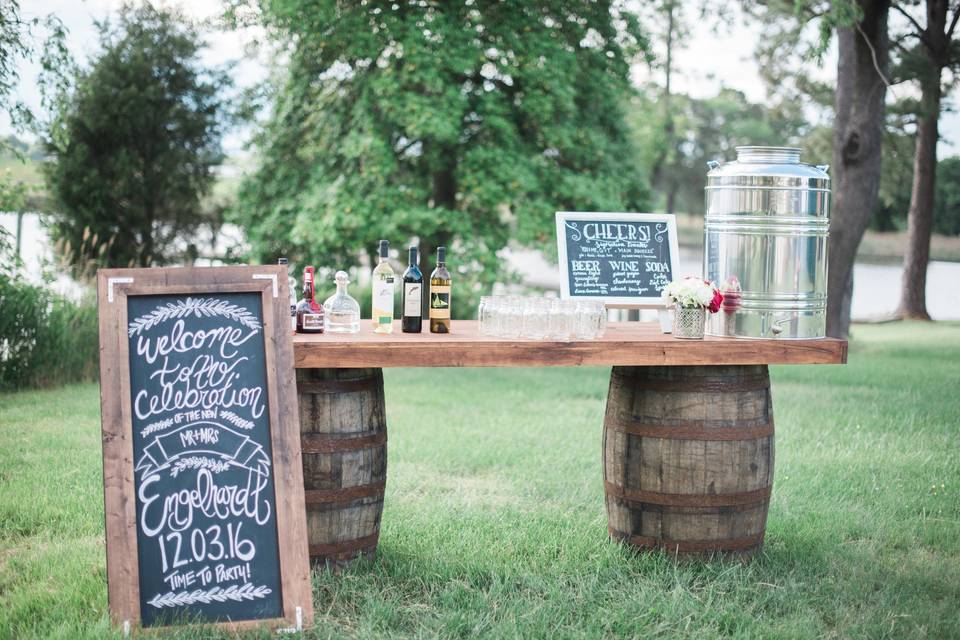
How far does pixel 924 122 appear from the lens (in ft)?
57.2

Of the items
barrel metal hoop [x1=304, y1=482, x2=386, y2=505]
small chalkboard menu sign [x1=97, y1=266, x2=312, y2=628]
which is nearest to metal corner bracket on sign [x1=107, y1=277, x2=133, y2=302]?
small chalkboard menu sign [x1=97, y1=266, x2=312, y2=628]

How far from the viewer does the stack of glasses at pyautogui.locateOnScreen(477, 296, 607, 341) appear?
149 inches

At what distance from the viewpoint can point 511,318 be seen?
382 centimetres

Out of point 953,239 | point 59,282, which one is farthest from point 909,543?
point 953,239

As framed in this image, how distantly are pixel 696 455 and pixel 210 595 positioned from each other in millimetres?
1977

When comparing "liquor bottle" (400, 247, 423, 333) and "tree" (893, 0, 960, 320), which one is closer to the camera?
"liquor bottle" (400, 247, 423, 333)

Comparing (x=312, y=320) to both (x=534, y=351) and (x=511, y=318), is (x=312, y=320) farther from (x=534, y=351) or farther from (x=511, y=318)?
(x=534, y=351)

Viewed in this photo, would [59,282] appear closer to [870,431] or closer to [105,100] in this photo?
[105,100]

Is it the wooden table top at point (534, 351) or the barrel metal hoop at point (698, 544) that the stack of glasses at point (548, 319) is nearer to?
the wooden table top at point (534, 351)

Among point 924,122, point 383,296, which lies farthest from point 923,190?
point 383,296

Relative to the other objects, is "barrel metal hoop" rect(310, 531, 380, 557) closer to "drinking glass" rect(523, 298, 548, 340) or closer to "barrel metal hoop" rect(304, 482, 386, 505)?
"barrel metal hoop" rect(304, 482, 386, 505)

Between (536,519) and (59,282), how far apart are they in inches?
Result: 255

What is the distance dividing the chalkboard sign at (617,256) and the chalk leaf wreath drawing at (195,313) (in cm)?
162

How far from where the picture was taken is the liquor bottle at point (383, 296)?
3.85 meters
